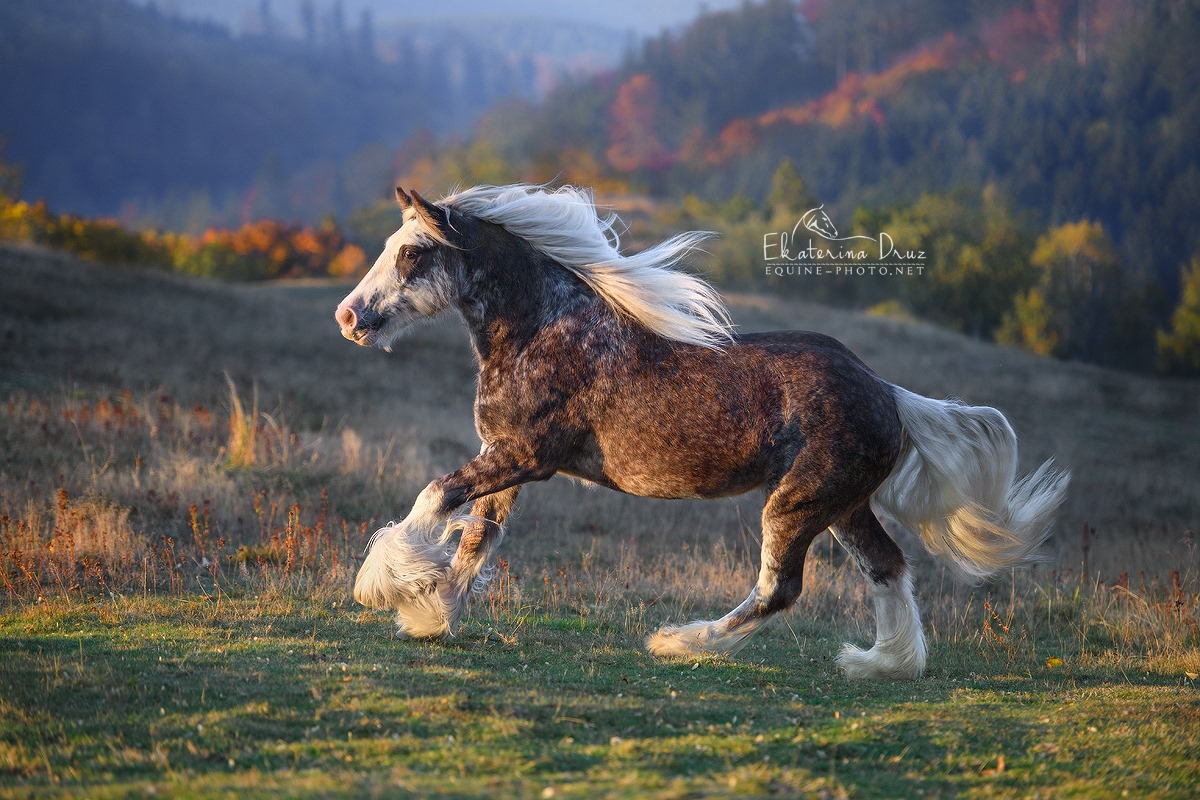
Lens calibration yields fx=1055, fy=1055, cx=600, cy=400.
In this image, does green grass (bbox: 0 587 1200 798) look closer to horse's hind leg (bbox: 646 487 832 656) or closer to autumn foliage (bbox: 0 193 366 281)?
horse's hind leg (bbox: 646 487 832 656)

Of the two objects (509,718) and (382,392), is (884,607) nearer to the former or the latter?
(509,718)

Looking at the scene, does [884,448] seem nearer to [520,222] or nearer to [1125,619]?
[520,222]

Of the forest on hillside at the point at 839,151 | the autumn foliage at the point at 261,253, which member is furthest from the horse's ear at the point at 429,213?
the autumn foliage at the point at 261,253

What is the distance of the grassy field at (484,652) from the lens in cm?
477

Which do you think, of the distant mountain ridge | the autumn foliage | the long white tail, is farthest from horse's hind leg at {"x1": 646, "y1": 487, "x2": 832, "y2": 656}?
the distant mountain ridge

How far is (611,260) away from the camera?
24.1ft

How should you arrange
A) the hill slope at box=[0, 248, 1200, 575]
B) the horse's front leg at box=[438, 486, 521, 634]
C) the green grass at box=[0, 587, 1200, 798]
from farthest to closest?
the hill slope at box=[0, 248, 1200, 575] < the horse's front leg at box=[438, 486, 521, 634] < the green grass at box=[0, 587, 1200, 798]

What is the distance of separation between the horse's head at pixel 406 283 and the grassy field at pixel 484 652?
219cm

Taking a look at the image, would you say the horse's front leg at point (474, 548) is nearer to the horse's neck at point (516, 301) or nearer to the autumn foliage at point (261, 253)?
the horse's neck at point (516, 301)

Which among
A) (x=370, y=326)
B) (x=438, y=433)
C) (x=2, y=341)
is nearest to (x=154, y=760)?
(x=370, y=326)

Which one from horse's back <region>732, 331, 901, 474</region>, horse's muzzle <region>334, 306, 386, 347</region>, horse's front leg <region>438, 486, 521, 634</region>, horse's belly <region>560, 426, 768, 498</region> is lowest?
horse's front leg <region>438, 486, 521, 634</region>

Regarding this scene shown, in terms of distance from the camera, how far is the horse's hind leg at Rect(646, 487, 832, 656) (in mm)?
6844

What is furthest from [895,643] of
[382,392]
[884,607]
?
[382,392]

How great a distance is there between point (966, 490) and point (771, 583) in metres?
1.58
